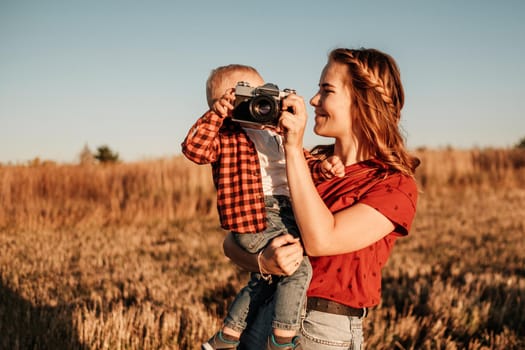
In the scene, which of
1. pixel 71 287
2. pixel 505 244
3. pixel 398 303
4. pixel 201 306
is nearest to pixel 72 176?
pixel 71 287

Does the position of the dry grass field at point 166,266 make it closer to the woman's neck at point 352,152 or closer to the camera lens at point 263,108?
the woman's neck at point 352,152

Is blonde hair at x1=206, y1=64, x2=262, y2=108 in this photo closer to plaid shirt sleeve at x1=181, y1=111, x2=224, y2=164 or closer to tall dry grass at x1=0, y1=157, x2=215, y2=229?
plaid shirt sleeve at x1=181, y1=111, x2=224, y2=164

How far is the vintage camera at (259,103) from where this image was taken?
1779mm

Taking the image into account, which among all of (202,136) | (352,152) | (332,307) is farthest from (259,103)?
(332,307)

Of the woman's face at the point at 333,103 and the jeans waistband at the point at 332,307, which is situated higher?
the woman's face at the point at 333,103

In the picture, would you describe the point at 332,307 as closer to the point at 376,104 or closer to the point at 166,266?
the point at 376,104

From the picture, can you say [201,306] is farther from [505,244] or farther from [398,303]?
[505,244]

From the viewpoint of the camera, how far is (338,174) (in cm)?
205

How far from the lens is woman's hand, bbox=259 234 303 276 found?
1780mm

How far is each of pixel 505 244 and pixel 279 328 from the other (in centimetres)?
730

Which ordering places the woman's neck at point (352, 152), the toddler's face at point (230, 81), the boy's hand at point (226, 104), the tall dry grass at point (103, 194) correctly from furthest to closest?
the tall dry grass at point (103, 194)
the toddler's face at point (230, 81)
the woman's neck at point (352, 152)
the boy's hand at point (226, 104)

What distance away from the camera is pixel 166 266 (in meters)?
6.64

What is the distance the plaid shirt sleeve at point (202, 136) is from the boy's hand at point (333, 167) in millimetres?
492

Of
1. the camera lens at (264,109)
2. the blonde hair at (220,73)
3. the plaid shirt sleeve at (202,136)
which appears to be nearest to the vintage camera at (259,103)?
the camera lens at (264,109)
